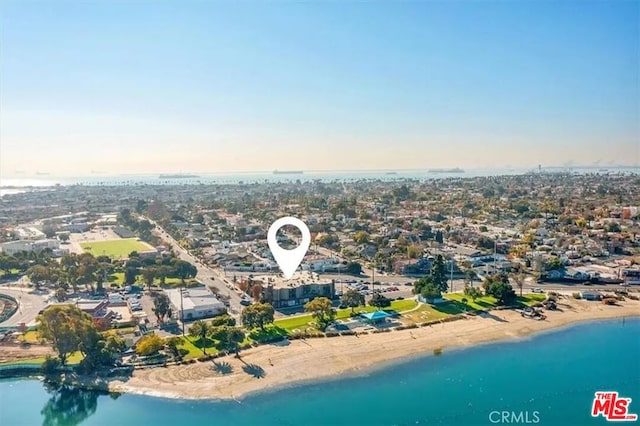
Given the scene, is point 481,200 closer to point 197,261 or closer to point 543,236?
point 543,236

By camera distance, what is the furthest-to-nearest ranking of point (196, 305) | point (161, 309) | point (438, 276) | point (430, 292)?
point (438, 276)
point (430, 292)
point (196, 305)
point (161, 309)

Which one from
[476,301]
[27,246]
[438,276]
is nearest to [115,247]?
[27,246]

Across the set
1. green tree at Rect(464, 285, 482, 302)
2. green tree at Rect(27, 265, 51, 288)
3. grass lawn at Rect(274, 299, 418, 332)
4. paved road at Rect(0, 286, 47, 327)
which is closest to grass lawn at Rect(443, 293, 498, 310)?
green tree at Rect(464, 285, 482, 302)

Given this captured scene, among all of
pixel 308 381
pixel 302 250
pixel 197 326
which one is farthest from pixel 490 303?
pixel 197 326

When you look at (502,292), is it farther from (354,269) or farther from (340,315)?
(354,269)

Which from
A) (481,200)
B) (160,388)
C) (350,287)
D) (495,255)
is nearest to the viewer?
(160,388)

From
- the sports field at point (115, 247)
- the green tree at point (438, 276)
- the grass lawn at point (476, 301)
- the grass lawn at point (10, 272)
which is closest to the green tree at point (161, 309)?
the green tree at point (438, 276)

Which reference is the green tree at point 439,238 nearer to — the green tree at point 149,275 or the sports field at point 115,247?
the green tree at point 149,275
